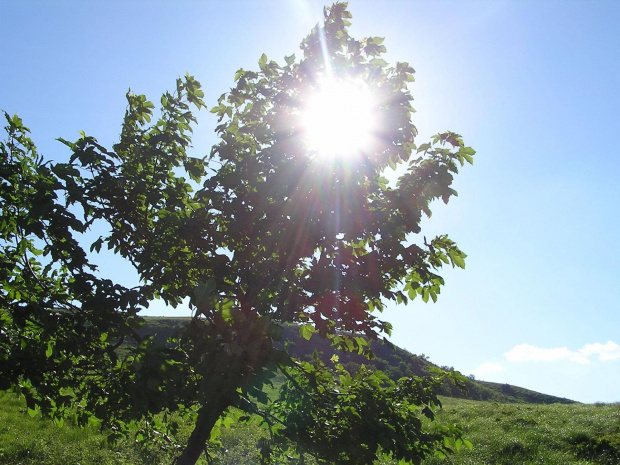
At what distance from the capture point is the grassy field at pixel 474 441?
11.9 metres

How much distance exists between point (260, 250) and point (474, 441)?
47.1ft

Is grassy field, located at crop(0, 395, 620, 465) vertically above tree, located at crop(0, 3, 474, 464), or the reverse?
tree, located at crop(0, 3, 474, 464)

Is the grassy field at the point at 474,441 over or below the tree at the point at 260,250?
below

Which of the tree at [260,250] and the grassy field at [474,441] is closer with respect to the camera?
the tree at [260,250]

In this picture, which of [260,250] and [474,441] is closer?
[260,250]

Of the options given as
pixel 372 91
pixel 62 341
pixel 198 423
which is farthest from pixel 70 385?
pixel 372 91

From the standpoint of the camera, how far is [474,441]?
15805 millimetres

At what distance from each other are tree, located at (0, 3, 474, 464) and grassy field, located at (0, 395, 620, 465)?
606 cm

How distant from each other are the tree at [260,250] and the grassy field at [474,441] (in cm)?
606

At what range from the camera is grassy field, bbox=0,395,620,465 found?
1186cm

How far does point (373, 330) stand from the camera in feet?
18.5

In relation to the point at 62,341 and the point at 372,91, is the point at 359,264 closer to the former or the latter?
the point at 372,91

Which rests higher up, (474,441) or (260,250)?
(260,250)

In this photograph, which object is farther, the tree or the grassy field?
the grassy field
